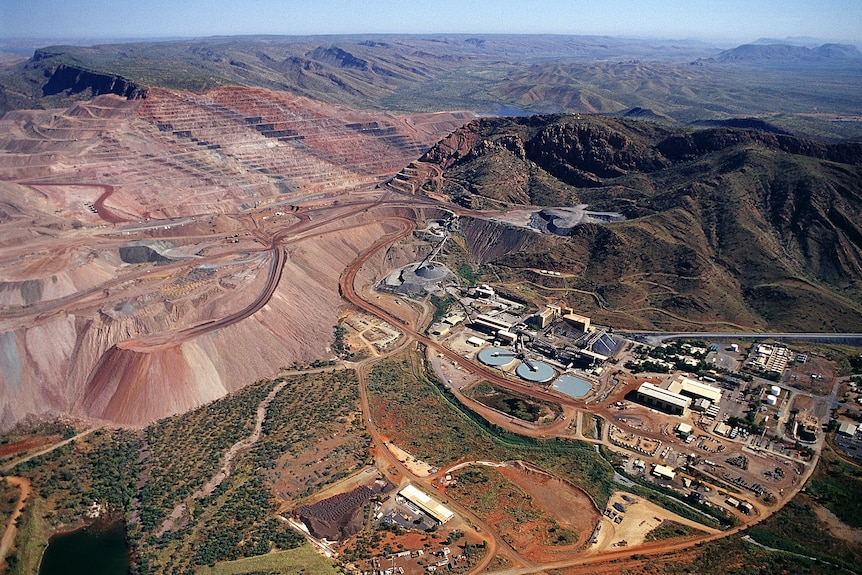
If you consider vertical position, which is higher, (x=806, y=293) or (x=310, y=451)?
(x=806, y=293)

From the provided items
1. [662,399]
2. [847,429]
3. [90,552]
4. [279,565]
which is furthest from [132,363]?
[847,429]

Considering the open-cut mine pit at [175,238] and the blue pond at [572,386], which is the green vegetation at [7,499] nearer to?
the open-cut mine pit at [175,238]

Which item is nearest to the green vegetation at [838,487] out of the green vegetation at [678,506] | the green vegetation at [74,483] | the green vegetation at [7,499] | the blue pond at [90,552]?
the green vegetation at [678,506]

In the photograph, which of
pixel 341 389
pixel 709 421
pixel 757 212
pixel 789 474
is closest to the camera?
pixel 789 474

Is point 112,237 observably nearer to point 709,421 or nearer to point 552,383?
point 552,383

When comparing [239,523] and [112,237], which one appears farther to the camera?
[112,237]

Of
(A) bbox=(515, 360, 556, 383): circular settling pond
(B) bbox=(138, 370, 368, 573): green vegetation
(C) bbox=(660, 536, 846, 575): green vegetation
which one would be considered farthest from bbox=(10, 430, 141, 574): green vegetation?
(C) bbox=(660, 536, 846, 575): green vegetation

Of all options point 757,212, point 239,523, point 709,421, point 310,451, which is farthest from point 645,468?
point 757,212
